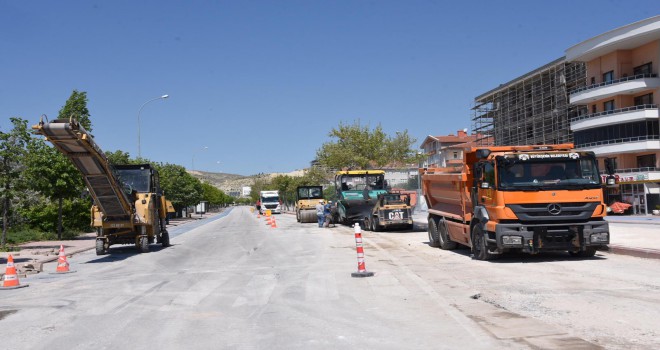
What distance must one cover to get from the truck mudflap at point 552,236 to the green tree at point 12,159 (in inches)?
716

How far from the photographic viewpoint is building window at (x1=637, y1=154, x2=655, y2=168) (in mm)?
44494

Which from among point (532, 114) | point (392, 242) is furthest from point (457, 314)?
point (532, 114)

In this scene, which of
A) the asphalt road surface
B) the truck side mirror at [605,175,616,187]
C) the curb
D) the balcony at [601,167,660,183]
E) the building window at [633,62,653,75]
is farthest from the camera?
the building window at [633,62,653,75]

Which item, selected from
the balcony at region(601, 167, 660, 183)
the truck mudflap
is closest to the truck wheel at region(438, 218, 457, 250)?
the truck mudflap

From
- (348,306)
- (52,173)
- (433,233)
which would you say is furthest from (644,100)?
(348,306)

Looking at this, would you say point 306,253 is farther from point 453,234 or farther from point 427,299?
point 427,299

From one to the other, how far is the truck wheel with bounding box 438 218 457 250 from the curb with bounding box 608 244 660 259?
4418 mm

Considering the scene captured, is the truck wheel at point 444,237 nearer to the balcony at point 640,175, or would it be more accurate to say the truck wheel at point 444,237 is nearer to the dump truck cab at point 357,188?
the dump truck cab at point 357,188

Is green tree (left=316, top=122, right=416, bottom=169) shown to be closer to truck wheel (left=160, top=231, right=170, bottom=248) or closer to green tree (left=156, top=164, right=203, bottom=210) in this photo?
green tree (left=156, top=164, right=203, bottom=210)

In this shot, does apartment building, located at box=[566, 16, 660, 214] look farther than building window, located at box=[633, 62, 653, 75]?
No

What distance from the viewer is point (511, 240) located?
13805mm

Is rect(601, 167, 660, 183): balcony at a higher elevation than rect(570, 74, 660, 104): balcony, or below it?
below

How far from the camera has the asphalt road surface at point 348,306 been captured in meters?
7.18

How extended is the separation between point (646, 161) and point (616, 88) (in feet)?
19.4
